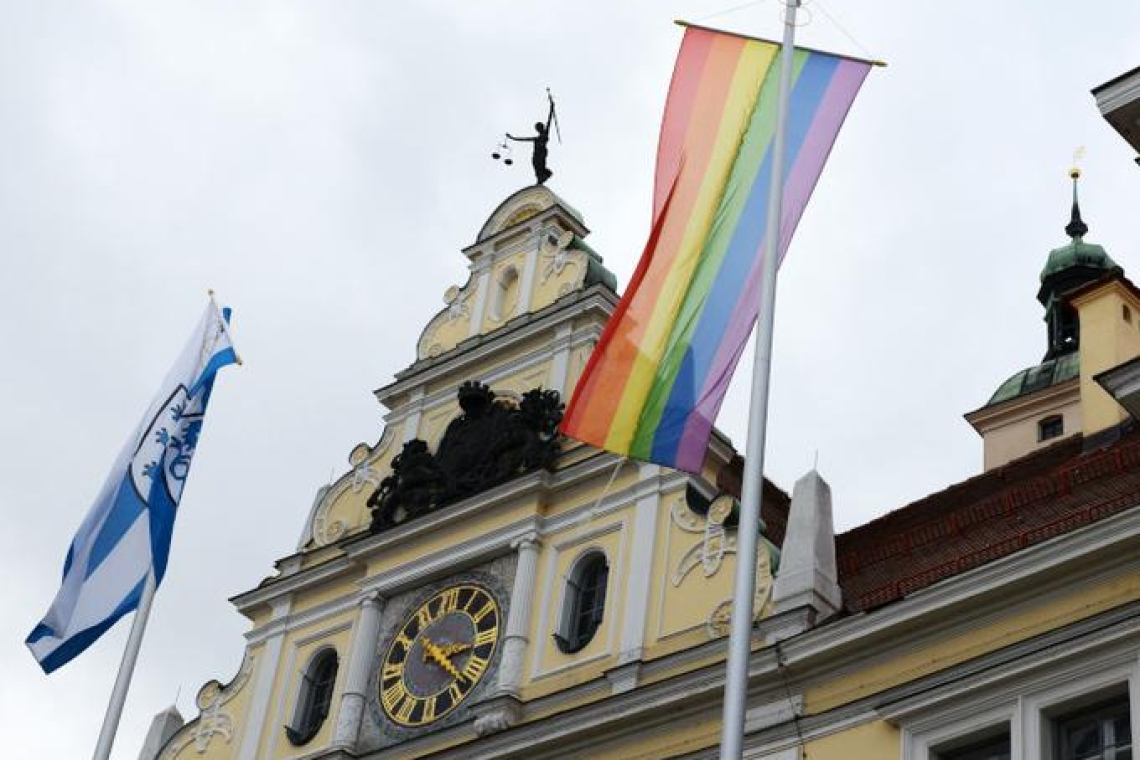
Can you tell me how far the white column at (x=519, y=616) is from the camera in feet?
77.7

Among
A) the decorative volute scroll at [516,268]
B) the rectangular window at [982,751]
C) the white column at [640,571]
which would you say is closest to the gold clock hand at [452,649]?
the white column at [640,571]

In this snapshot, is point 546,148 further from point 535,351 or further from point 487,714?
point 487,714

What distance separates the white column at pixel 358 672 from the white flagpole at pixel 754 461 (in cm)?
861

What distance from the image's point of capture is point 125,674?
21.8 meters

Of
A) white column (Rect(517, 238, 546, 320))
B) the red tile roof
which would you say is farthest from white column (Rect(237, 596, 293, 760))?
the red tile roof

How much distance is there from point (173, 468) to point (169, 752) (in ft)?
16.2

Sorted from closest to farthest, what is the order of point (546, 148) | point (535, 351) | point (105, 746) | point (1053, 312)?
point (105, 746) < point (535, 351) < point (546, 148) < point (1053, 312)

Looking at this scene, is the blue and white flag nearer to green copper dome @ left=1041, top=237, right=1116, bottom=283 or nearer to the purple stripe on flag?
the purple stripe on flag

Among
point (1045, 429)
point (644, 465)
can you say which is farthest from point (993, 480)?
point (1045, 429)

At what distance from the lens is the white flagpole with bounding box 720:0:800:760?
51.3 ft

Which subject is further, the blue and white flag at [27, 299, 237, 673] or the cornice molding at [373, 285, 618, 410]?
the cornice molding at [373, 285, 618, 410]

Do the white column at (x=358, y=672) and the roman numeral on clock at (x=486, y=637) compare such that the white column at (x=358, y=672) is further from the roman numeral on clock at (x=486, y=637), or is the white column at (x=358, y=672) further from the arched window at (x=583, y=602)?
the arched window at (x=583, y=602)

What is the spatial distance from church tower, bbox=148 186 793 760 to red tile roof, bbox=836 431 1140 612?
95 centimetres

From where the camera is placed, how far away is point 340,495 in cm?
2762
